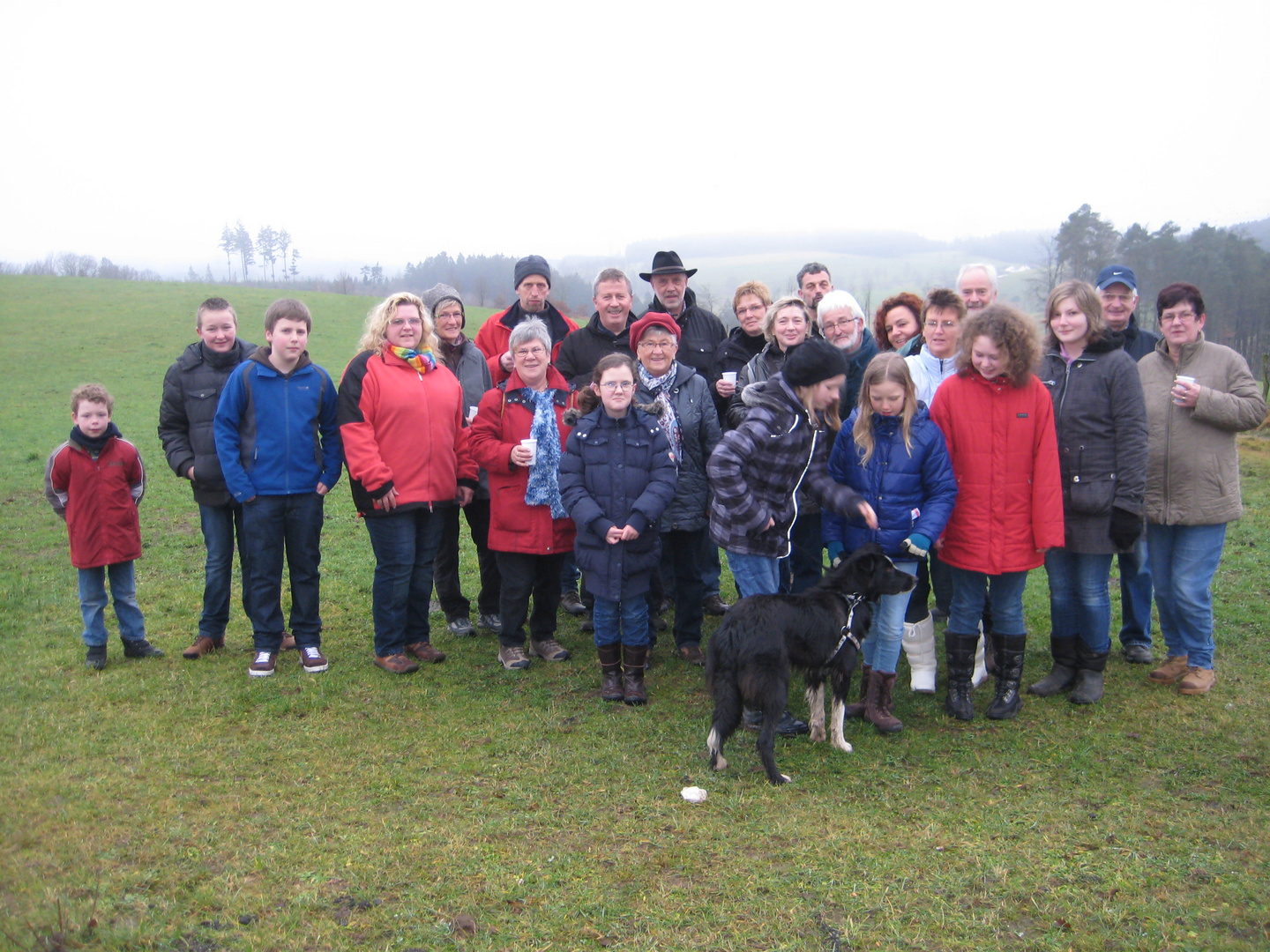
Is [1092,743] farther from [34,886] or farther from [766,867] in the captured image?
[34,886]

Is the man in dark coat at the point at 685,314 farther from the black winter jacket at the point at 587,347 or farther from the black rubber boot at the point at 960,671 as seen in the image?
the black rubber boot at the point at 960,671

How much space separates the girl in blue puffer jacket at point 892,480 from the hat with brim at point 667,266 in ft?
7.77

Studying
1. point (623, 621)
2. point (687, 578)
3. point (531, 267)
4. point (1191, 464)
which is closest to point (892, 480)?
point (687, 578)

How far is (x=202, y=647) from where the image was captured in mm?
6223

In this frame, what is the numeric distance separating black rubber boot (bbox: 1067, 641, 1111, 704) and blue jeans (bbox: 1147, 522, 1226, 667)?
2.30 ft

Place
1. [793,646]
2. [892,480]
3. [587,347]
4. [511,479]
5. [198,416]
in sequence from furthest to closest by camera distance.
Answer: [587,347] < [198,416] < [511,479] < [892,480] < [793,646]

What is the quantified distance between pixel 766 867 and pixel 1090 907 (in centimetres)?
126

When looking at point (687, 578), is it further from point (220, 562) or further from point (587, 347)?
point (220, 562)

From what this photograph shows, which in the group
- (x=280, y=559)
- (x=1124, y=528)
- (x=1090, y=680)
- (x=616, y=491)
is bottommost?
(x=1090, y=680)

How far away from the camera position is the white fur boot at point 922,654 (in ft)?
18.2

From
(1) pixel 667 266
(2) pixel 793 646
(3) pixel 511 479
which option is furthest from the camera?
(1) pixel 667 266

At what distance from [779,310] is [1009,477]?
1881 millimetres

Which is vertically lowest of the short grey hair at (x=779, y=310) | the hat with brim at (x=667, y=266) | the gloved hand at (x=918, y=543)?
the gloved hand at (x=918, y=543)

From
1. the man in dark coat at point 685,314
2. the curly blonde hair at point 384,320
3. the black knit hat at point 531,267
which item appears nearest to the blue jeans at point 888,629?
the man in dark coat at point 685,314
